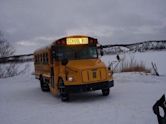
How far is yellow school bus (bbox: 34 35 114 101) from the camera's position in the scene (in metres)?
13.1

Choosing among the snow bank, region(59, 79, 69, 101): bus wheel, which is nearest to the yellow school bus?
region(59, 79, 69, 101): bus wheel

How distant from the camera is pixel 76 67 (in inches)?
521

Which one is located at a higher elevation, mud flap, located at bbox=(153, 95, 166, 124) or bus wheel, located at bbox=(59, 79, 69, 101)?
mud flap, located at bbox=(153, 95, 166, 124)

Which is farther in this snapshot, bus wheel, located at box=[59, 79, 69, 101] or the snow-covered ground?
bus wheel, located at box=[59, 79, 69, 101]

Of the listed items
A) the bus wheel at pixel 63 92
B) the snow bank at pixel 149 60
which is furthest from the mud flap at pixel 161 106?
the snow bank at pixel 149 60

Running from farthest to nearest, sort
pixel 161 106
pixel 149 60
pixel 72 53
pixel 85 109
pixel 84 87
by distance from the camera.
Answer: pixel 149 60, pixel 72 53, pixel 84 87, pixel 85 109, pixel 161 106

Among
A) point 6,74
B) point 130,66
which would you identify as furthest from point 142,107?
point 6,74

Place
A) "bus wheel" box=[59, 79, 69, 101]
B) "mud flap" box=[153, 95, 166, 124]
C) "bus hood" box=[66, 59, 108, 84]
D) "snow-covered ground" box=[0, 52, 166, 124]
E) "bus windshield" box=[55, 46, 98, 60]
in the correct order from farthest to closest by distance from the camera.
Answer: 1. "bus windshield" box=[55, 46, 98, 60]
2. "bus wheel" box=[59, 79, 69, 101]
3. "bus hood" box=[66, 59, 108, 84]
4. "snow-covered ground" box=[0, 52, 166, 124]
5. "mud flap" box=[153, 95, 166, 124]

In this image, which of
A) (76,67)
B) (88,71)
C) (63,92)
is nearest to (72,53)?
(76,67)

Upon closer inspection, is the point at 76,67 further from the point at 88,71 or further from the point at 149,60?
the point at 149,60

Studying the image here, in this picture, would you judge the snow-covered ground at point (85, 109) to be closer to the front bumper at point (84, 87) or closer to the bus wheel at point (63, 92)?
the bus wheel at point (63, 92)

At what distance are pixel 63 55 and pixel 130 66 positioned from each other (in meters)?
12.3

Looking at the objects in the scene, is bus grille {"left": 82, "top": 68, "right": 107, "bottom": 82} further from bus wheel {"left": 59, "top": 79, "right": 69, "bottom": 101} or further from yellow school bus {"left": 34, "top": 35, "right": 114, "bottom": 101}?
bus wheel {"left": 59, "top": 79, "right": 69, "bottom": 101}

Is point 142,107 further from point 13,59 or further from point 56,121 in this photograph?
point 13,59
